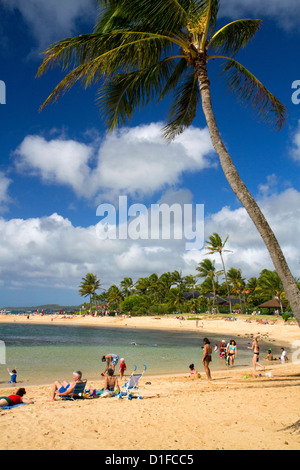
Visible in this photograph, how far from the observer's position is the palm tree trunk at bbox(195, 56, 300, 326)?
16.7ft

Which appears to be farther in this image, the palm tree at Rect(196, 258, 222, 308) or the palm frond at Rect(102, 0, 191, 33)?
the palm tree at Rect(196, 258, 222, 308)

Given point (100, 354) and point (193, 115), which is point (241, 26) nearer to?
point (193, 115)

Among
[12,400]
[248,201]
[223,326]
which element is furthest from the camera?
[223,326]

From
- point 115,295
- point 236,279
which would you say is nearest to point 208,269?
point 236,279

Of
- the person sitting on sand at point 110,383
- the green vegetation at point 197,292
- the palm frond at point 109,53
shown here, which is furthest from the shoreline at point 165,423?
the green vegetation at point 197,292

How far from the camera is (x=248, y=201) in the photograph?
19.9 ft

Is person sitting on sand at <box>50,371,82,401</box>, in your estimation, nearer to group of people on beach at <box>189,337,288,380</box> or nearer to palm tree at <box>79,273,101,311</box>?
group of people on beach at <box>189,337,288,380</box>

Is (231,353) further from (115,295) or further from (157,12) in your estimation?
(115,295)

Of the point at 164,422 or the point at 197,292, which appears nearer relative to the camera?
A: the point at 164,422

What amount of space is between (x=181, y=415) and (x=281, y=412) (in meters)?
1.85

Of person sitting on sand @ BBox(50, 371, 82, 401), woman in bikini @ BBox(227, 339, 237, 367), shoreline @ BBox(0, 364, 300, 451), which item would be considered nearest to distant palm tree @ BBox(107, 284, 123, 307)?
woman in bikini @ BBox(227, 339, 237, 367)

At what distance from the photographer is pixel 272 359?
1736 cm

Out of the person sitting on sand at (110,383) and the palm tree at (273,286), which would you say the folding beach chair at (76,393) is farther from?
the palm tree at (273,286)

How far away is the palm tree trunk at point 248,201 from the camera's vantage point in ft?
16.7
